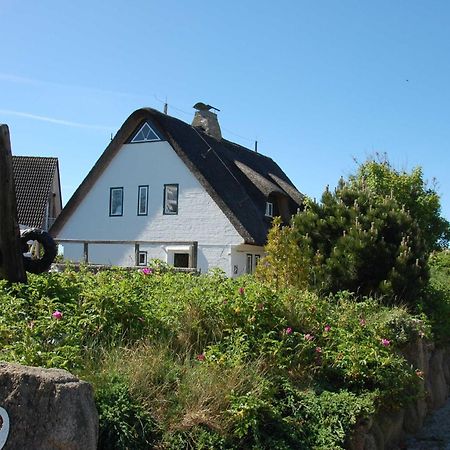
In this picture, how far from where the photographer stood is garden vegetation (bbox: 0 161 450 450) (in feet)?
13.2

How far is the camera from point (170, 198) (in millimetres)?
24953

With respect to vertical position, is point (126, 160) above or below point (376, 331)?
above

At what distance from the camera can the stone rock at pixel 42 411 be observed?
285 cm

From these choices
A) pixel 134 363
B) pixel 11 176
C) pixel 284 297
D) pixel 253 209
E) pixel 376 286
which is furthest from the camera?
pixel 253 209

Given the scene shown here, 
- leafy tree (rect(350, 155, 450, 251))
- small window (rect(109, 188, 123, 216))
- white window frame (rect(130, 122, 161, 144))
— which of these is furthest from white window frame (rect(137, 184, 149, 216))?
leafy tree (rect(350, 155, 450, 251))

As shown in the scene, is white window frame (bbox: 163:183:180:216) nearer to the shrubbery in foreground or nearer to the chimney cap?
the chimney cap

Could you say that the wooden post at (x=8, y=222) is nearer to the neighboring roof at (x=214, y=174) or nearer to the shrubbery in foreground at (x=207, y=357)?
the shrubbery in foreground at (x=207, y=357)

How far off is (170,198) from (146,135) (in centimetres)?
271

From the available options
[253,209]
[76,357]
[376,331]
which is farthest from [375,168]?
[76,357]

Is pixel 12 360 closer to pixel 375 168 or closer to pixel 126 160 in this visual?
pixel 375 168

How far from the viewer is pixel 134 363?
4.39m

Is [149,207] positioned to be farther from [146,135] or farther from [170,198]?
[146,135]

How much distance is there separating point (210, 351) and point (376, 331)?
239cm

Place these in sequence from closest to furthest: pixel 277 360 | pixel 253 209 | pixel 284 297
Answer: pixel 277 360 < pixel 284 297 < pixel 253 209
